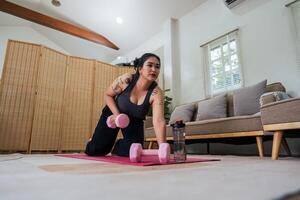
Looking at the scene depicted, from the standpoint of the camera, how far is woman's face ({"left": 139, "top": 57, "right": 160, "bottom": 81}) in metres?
1.59

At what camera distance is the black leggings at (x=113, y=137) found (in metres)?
1.85

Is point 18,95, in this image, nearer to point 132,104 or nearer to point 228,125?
point 132,104

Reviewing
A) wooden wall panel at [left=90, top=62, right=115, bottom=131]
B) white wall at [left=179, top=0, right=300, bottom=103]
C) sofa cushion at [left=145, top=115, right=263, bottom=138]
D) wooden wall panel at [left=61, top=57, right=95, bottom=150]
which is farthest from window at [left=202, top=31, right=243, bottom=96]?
wooden wall panel at [left=61, top=57, right=95, bottom=150]

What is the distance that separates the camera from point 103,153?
200 centimetres

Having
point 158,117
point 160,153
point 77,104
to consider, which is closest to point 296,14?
point 158,117

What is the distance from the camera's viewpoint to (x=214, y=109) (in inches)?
113

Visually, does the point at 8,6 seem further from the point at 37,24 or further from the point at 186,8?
the point at 186,8

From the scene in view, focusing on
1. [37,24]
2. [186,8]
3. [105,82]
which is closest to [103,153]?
[105,82]

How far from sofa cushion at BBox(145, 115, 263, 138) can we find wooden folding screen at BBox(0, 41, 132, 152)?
7.02 ft

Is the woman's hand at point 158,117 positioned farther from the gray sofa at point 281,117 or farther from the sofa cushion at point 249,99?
the sofa cushion at point 249,99

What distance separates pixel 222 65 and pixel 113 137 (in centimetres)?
242

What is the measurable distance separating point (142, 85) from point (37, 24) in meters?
5.04

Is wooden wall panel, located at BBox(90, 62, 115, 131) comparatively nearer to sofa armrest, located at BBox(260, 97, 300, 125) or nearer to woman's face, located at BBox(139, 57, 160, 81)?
woman's face, located at BBox(139, 57, 160, 81)

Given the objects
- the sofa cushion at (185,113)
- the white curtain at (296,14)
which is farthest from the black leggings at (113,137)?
the white curtain at (296,14)
